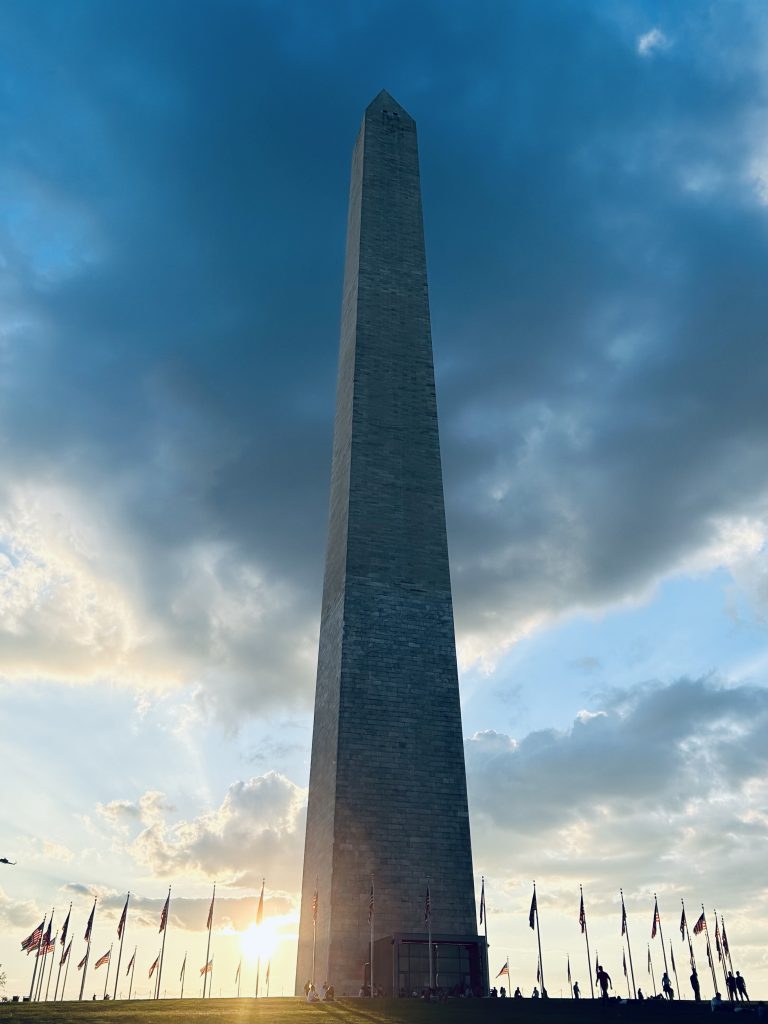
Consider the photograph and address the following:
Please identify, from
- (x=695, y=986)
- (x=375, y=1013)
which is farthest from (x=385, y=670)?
(x=695, y=986)

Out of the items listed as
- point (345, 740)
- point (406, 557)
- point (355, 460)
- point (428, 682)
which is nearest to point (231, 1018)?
point (345, 740)

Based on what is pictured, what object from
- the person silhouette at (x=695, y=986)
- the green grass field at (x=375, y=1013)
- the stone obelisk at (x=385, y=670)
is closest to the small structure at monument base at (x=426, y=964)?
the stone obelisk at (x=385, y=670)

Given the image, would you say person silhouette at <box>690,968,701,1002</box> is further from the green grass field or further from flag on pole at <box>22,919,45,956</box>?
flag on pole at <box>22,919,45,956</box>

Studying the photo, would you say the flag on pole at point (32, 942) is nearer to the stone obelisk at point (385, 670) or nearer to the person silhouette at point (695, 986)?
the stone obelisk at point (385, 670)

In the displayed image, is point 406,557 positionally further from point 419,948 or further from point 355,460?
point 419,948

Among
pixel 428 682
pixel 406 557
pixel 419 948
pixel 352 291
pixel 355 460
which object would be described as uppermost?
pixel 352 291

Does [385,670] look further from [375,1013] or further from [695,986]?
[695,986]

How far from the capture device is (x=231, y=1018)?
28.5 metres

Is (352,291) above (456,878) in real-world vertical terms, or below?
above

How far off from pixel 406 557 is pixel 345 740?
960cm

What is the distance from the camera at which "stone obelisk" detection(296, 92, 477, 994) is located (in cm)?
3975

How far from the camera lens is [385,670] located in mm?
43375

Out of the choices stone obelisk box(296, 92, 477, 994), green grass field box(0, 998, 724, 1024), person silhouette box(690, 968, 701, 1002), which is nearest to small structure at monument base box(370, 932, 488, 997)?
stone obelisk box(296, 92, 477, 994)

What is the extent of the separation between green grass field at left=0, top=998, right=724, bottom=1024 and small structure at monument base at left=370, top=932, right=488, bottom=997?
4102mm
